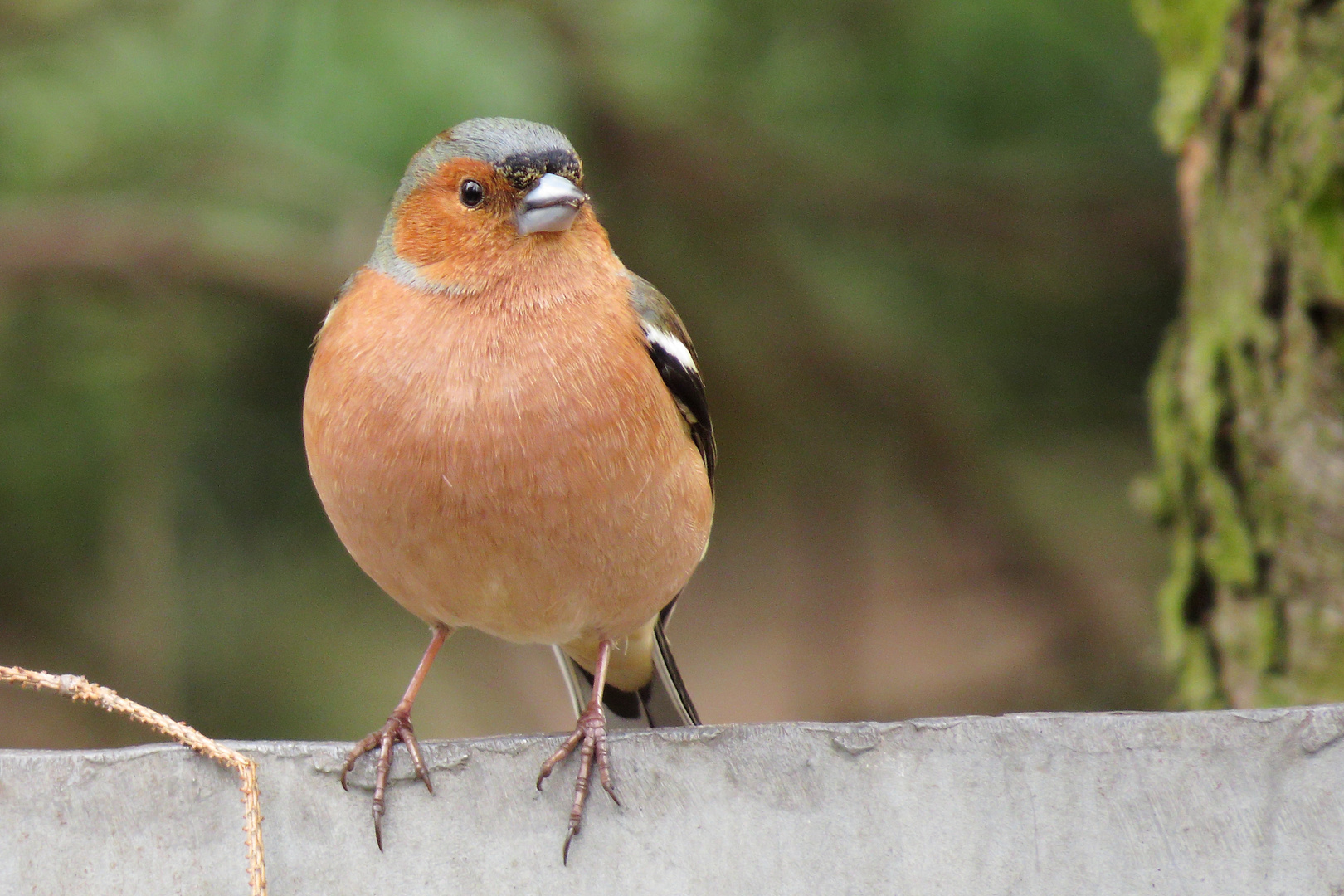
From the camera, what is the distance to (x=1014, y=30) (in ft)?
11.0

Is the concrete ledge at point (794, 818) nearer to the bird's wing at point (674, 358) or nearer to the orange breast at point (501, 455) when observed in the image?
the orange breast at point (501, 455)

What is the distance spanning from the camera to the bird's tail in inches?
97.1

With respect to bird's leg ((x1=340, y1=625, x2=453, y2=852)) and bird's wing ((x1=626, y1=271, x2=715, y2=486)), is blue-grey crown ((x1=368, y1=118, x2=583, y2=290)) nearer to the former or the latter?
bird's wing ((x1=626, y1=271, x2=715, y2=486))

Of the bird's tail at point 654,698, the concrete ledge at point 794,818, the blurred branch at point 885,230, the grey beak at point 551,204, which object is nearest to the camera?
the concrete ledge at point 794,818

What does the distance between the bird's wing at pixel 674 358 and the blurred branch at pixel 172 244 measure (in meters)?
1.37

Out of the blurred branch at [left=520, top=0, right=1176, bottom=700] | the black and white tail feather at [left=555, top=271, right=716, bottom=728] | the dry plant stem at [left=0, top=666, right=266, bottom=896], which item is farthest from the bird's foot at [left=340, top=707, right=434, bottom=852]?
the blurred branch at [left=520, top=0, right=1176, bottom=700]

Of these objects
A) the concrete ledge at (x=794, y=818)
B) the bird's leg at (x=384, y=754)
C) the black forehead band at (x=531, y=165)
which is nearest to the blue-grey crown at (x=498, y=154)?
the black forehead band at (x=531, y=165)

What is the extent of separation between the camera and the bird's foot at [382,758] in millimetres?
1729

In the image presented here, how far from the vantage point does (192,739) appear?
5.64 feet

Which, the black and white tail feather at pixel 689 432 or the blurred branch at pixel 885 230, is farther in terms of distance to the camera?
the blurred branch at pixel 885 230

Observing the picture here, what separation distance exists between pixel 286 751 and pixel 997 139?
261 cm

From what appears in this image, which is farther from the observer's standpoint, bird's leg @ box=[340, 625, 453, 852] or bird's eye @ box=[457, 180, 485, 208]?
bird's eye @ box=[457, 180, 485, 208]

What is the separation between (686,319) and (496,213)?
204 centimetres

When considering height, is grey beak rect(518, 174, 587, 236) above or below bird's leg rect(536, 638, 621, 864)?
above
